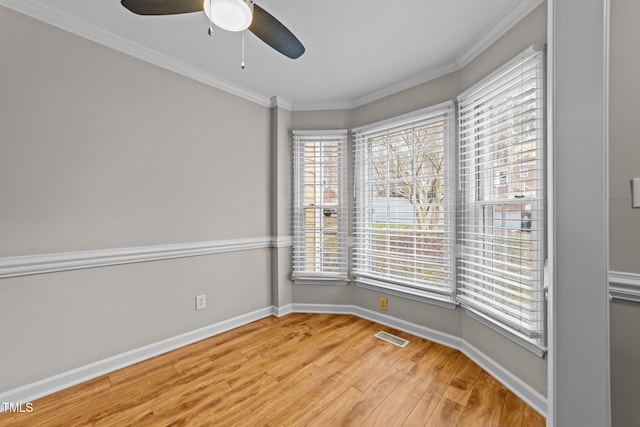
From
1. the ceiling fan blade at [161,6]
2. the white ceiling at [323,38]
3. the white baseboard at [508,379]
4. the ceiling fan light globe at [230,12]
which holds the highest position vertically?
the white ceiling at [323,38]

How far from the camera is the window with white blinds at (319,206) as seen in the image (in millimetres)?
3219

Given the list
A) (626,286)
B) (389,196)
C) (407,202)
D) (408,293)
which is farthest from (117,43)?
(626,286)

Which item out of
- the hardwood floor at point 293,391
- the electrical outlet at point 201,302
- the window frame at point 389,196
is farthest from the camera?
the electrical outlet at point 201,302

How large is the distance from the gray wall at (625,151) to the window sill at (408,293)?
4.50ft

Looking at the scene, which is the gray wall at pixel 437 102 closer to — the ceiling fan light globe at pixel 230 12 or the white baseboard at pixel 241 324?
the white baseboard at pixel 241 324

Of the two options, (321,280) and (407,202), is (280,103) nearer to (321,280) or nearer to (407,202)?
(407,202)

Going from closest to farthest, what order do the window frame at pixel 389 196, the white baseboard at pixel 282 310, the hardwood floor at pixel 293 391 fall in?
1. the hardwood floor at pixel 293 391
2. the window frame at pixel 389 196
3. the white baseboard at pixel 282 310

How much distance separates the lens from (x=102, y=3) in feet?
5.70

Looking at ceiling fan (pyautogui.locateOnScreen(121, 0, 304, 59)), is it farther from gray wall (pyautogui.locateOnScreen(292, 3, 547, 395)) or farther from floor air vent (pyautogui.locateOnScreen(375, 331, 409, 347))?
floor air vent (pyautogui.locateOnScreen(375, 331, 409, 347))

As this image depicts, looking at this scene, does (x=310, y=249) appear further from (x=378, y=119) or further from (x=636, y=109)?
(x=636, y=109)

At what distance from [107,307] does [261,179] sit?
181cm

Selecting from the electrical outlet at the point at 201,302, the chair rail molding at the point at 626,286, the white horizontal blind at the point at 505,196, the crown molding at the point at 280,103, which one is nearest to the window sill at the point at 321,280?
the electrical outlet at the point at 201,302

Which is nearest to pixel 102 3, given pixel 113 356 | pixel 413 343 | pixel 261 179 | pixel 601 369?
pixel 261 179

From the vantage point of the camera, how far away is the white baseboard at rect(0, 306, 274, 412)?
1712mm
